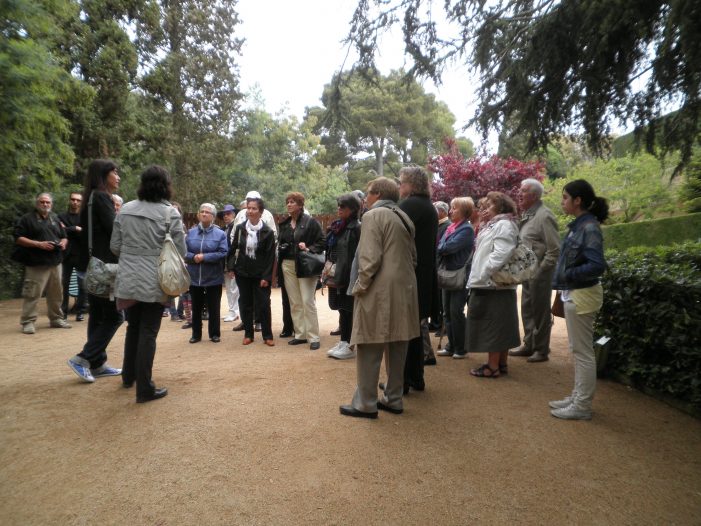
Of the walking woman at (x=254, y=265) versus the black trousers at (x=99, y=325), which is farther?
the walking woman at (x=254, y=265)

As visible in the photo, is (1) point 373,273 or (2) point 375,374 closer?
(1) point 373,273

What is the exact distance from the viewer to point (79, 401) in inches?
154

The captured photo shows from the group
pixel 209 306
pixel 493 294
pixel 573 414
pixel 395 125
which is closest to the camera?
pixel 573 414

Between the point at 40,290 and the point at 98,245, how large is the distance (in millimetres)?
3647

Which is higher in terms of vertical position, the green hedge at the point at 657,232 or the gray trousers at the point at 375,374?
the green hedge at the point at 657,232

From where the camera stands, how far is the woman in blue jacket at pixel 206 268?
20.0 ft

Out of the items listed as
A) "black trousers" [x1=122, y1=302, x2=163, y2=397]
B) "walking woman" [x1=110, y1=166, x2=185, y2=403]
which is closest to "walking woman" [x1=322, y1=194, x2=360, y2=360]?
"walking woman" [x1=110, y1=166, x2=185, y2=403]

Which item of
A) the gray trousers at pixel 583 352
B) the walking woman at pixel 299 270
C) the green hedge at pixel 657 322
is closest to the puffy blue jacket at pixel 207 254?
the walking woman at pixel 299 270

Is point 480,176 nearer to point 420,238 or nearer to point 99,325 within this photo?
point 420,238

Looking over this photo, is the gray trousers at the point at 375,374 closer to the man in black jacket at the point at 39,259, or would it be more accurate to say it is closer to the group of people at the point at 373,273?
the group of people at the point at 373,273

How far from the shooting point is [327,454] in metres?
3.03

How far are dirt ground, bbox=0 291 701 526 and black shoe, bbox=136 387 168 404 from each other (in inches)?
2.3

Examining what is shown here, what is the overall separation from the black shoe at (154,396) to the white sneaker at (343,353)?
6.44ft

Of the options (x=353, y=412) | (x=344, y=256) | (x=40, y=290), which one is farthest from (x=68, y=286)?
(x=353, y=412)
